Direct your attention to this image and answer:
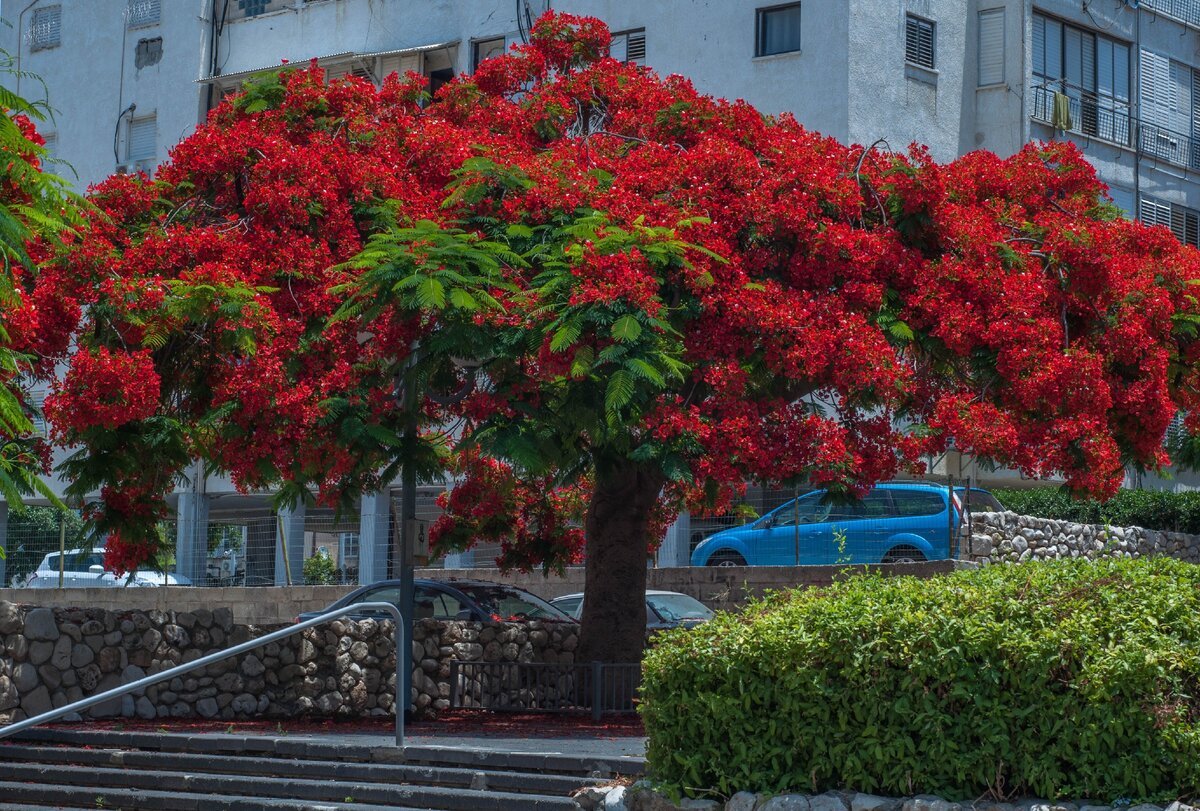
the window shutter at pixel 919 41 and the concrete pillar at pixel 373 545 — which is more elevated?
the window shutter at pixel 919 41

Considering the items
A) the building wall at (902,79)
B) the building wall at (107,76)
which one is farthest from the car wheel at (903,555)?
the building wall at (107,76)

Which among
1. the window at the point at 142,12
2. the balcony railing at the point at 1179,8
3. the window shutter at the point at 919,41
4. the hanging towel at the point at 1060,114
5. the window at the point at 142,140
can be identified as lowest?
the hanging towel at the point at 1060,114

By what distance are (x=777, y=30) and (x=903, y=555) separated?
12.5 meters

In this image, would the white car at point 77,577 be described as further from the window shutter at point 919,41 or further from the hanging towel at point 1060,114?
the hanging towel at point 1060,114

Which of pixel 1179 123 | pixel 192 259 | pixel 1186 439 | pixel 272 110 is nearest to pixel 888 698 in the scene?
pixel 192 259

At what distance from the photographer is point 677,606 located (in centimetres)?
2170

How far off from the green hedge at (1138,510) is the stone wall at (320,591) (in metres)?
7.40

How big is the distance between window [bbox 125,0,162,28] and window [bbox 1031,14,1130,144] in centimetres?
1945

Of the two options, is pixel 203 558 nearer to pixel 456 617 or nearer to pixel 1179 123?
pixel 456 617

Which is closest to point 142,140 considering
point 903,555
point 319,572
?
point 319,572

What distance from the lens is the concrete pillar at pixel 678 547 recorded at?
83.5 ft

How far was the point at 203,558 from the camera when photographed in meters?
29.0

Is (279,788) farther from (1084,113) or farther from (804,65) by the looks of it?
(1084,113)

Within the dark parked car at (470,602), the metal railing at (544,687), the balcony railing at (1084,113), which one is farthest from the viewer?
the balcony railing at (1084,113)
